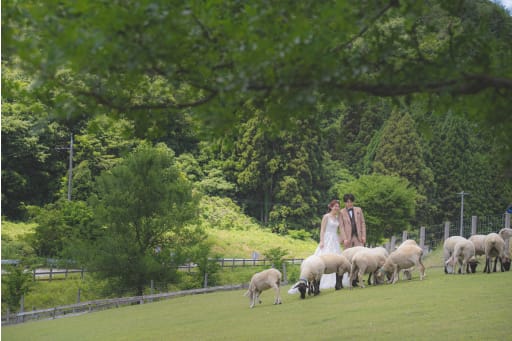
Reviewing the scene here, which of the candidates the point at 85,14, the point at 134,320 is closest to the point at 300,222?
the point at 134,320

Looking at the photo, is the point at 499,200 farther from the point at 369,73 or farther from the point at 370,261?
the point at 369,73

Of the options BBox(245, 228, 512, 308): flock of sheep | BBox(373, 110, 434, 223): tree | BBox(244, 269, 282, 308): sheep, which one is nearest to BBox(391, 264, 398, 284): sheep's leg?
BBox(245, 228, 512, 308): flock of sheep

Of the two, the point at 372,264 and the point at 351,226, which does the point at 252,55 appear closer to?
the point at 372,264

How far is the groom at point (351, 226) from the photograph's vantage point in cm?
1575

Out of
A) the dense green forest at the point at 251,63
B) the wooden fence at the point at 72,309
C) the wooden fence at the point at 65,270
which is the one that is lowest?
the wooden fence at the point at 65,270

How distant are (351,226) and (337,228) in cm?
66

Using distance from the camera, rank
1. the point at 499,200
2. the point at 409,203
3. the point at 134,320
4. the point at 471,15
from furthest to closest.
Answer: the point at 499,200 < the point at 409,203 < the point at 134,320 < the point at 471,15

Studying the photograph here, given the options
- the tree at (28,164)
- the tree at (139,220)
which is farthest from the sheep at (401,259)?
the tree at (28,164)

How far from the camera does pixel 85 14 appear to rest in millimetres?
5445

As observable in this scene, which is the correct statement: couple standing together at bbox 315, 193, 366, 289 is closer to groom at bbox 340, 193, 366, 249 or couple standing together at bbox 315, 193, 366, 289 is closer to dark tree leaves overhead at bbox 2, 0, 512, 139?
groom at bbox 340, 193, 366, 249

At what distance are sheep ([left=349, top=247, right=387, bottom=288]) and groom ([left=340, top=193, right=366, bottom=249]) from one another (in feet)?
4.53

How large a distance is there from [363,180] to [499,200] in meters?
15.3

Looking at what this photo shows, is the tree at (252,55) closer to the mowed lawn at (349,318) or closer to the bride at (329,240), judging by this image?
the mowed lawn at (349,318)

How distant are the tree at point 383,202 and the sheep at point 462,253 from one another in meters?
23.7
